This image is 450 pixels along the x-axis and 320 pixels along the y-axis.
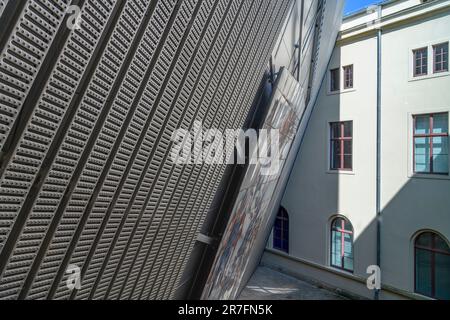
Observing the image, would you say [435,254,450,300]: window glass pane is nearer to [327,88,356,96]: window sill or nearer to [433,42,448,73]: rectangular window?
[433,42,448,73]: rectangular window

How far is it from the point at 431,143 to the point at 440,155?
0.50 meters

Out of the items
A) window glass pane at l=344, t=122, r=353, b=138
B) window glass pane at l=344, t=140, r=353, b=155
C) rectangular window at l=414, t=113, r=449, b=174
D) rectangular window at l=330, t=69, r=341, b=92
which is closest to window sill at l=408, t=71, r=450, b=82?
rectangular window at l=414, t=113, r=449, b=174

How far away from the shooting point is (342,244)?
1202cm

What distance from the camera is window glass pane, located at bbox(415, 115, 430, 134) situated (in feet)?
33.7

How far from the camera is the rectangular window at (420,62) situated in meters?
10.3

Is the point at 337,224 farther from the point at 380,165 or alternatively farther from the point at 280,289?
the point at 280,289

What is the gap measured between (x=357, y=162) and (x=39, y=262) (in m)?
12.0

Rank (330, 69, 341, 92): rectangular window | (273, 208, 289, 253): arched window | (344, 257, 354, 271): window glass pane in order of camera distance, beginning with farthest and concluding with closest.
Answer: (273, 208, 289, 253): arched window → (330, 69, 341, 92): rectangular window → (344, 257, 354, 271): window glass pane

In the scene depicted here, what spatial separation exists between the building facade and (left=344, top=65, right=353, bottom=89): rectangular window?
0.04m

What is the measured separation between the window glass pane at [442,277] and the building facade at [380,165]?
0.03 metres

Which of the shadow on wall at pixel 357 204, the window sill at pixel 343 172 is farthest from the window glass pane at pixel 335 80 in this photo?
the window sill at pixel 343 172
